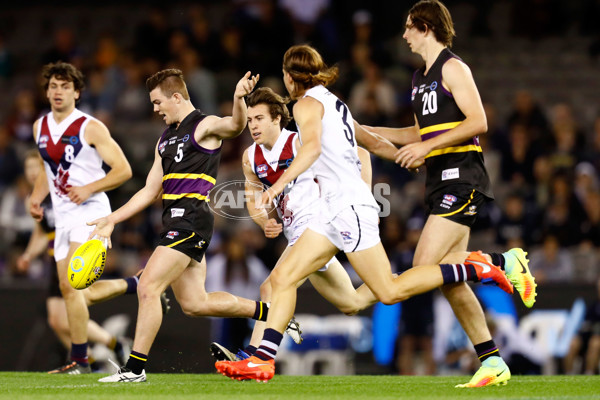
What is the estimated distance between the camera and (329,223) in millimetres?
6684

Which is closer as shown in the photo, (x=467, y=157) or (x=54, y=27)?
(x=467, y=157)

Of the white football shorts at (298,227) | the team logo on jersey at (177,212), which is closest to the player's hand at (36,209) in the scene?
the team logo on jersey at (177,212)

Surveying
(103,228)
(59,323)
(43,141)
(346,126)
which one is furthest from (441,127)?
(59,323)

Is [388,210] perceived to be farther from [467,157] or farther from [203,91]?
[467,157]

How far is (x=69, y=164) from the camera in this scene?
909 cm

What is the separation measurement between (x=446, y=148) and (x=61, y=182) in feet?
12.9

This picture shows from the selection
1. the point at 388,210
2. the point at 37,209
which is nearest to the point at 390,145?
the point at 37,209

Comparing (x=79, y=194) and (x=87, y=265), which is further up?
(x=79, y=194)

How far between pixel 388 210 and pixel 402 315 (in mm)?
2142

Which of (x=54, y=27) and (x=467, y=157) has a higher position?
(x=54, y=27)

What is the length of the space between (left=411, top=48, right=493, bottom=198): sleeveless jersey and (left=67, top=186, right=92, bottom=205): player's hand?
3.33m

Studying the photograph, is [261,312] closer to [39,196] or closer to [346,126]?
[346,126]

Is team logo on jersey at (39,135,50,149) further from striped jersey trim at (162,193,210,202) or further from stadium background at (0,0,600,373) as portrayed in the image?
stadium background at (0,0,600,373)

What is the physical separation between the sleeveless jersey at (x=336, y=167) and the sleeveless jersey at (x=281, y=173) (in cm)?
116
